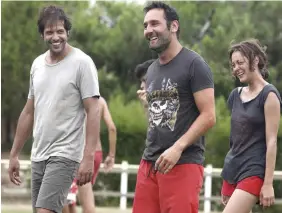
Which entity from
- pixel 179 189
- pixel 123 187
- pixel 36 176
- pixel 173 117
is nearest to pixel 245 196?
pixel 179 189

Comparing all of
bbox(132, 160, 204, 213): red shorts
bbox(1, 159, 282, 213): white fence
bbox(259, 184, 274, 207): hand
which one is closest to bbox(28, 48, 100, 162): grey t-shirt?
bbox(132, 160, 204, 213): red shorts

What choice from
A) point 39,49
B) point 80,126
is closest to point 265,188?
point 80,126

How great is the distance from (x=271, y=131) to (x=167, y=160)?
36.4 inches

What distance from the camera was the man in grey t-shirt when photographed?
6.36m

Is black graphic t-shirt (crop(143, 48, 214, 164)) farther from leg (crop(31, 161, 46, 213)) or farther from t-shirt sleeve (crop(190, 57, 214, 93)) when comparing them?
leg (crop(31, 161, 46, 213))

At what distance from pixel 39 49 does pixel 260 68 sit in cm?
1826

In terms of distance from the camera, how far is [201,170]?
19.6ft

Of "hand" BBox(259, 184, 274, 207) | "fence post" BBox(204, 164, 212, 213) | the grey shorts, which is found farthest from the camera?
"fence post" BBox(204, 164, 212, 213)

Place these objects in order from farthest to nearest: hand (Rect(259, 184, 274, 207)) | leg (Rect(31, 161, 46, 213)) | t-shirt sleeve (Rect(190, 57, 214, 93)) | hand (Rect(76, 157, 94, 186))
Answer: leg (Rect(31, 161, 46, 213))
hand (Rect(76, 157, 94, 186))
hand (Rect(259, 184, 274, 207))
t-shirt sleeve (Rect(190, 57, 214, 93))

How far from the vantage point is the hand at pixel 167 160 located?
221 inches

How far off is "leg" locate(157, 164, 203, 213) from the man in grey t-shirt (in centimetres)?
65

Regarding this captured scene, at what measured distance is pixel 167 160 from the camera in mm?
5605

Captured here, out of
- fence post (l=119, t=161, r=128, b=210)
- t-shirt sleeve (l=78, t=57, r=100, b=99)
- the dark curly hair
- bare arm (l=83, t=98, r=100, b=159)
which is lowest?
fence post (l=119, t=161, r=128, b=210)

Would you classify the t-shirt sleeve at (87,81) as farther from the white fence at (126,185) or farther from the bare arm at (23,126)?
the white fence at (126,185)
